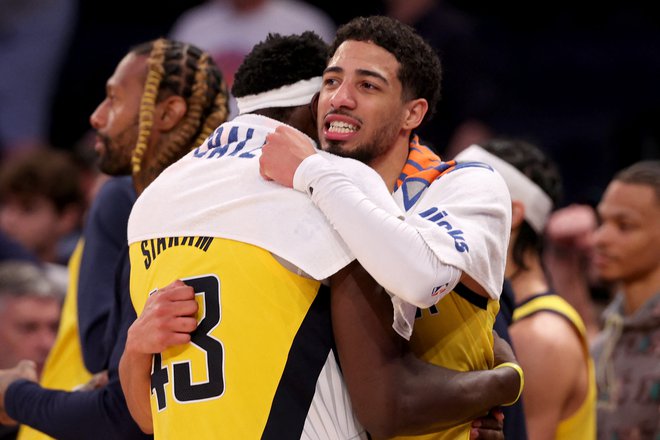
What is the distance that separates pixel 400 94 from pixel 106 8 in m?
5.77

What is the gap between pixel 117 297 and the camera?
339 centimetres

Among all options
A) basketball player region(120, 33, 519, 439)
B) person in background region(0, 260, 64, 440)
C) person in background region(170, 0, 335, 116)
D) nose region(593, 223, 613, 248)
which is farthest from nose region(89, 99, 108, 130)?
person in background region(170, 0, 335, 116)

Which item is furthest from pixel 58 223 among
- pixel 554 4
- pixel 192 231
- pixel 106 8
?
pixel 192 231

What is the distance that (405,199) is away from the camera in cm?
288

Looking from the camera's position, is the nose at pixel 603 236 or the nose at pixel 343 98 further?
the nose at pixel 603 236

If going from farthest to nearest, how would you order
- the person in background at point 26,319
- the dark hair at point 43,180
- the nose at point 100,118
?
the dark hair at point 43,180 < the person in background at point 26,319 < the nose at point 100,118

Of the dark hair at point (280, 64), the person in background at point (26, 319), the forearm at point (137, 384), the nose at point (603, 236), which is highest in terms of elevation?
the dark hair at point (280, 64)

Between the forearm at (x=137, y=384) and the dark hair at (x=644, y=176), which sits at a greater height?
the forearm at (x=137, y=384)

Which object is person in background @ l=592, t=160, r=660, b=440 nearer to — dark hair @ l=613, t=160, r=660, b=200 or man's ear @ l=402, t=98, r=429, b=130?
dark hair @ l=613, t=160, r=660, b=200

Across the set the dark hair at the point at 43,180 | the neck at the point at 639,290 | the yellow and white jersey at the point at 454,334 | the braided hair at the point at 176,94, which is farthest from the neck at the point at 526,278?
the dark hair at the point at 43,180

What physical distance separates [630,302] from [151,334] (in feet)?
9.65

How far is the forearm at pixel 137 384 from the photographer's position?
9.41 feet

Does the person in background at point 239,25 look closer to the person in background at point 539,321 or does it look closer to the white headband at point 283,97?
the person in background at point 539,321

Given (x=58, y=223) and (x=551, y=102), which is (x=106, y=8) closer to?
(x=58, y=223)
